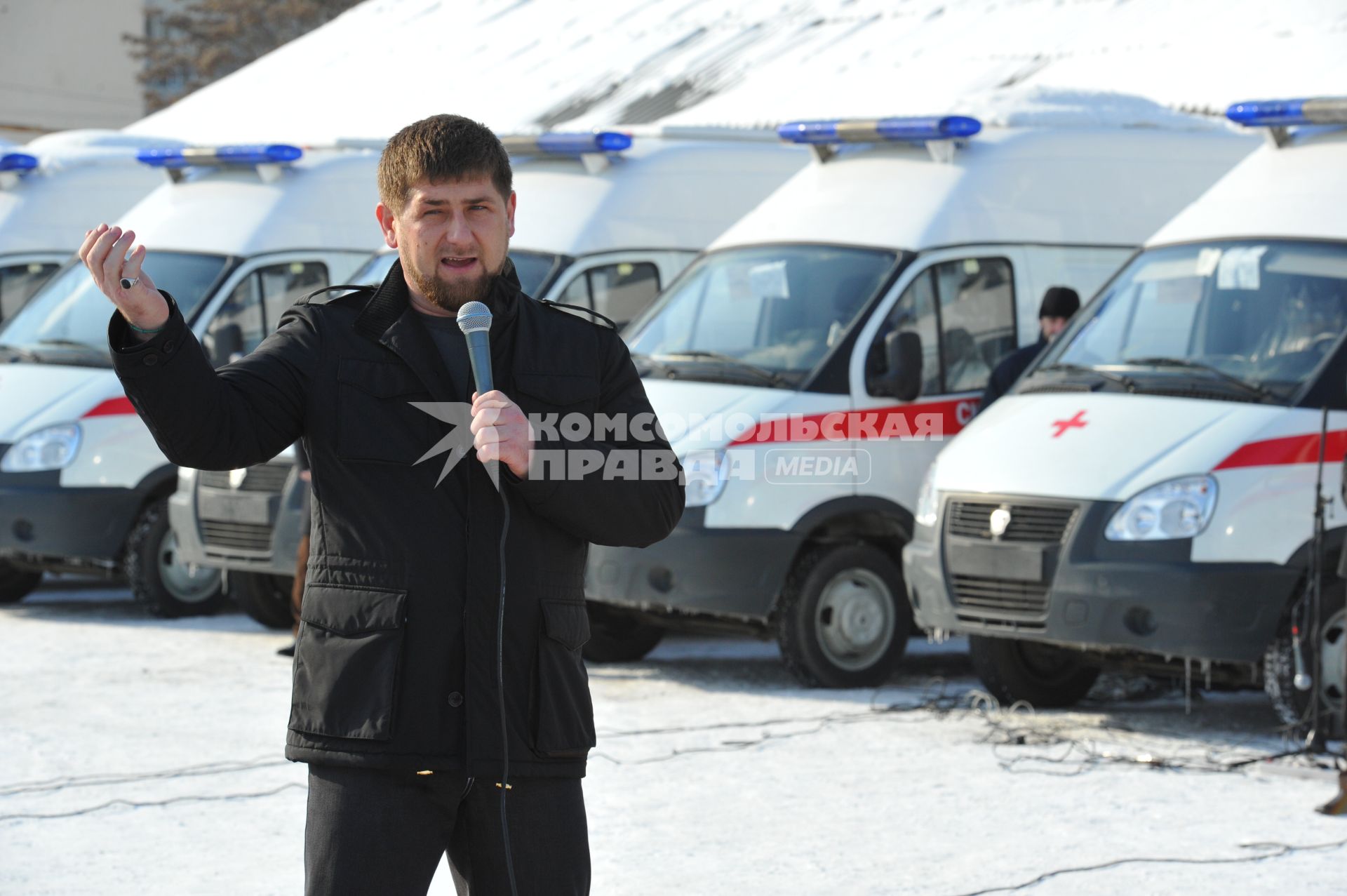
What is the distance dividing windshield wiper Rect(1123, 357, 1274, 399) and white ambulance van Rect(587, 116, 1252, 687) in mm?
1175

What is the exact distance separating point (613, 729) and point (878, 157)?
355 cm

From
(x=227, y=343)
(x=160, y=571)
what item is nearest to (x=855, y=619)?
(x=227, y=343)

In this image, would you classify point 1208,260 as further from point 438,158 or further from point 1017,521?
point 438,158

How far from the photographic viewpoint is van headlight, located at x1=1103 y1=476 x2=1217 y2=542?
26.2 feet

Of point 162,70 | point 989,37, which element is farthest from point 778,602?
point 162,70

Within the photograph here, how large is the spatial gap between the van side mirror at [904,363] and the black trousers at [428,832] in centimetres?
624

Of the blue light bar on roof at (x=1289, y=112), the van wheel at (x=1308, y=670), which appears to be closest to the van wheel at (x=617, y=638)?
the van wheel at (x=1308, y=670)

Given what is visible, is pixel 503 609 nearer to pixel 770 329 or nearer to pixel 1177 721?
pixel 1177 721

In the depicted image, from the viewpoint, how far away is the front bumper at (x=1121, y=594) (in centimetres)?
791

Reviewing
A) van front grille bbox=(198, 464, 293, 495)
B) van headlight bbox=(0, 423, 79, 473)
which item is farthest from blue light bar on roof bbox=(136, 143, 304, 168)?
van front grille bbox=(198, 464, 293, 495)

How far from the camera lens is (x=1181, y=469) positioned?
8039 millimetres

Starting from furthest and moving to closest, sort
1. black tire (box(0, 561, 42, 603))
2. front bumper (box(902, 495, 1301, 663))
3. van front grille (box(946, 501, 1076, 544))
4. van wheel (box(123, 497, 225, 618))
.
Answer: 1. black tire (box(0, 561, 42, 603))
2. van wheel (box(123, 497, 225, 618))
3. van front grille (box(946, 501, 1076, 544))
4. front bumper (box(902, 495, 1301, 663))

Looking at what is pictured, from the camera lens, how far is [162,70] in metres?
45.1

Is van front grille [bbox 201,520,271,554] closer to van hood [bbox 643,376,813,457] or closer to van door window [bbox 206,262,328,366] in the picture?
van door window [bbox 206,262,328,366]
